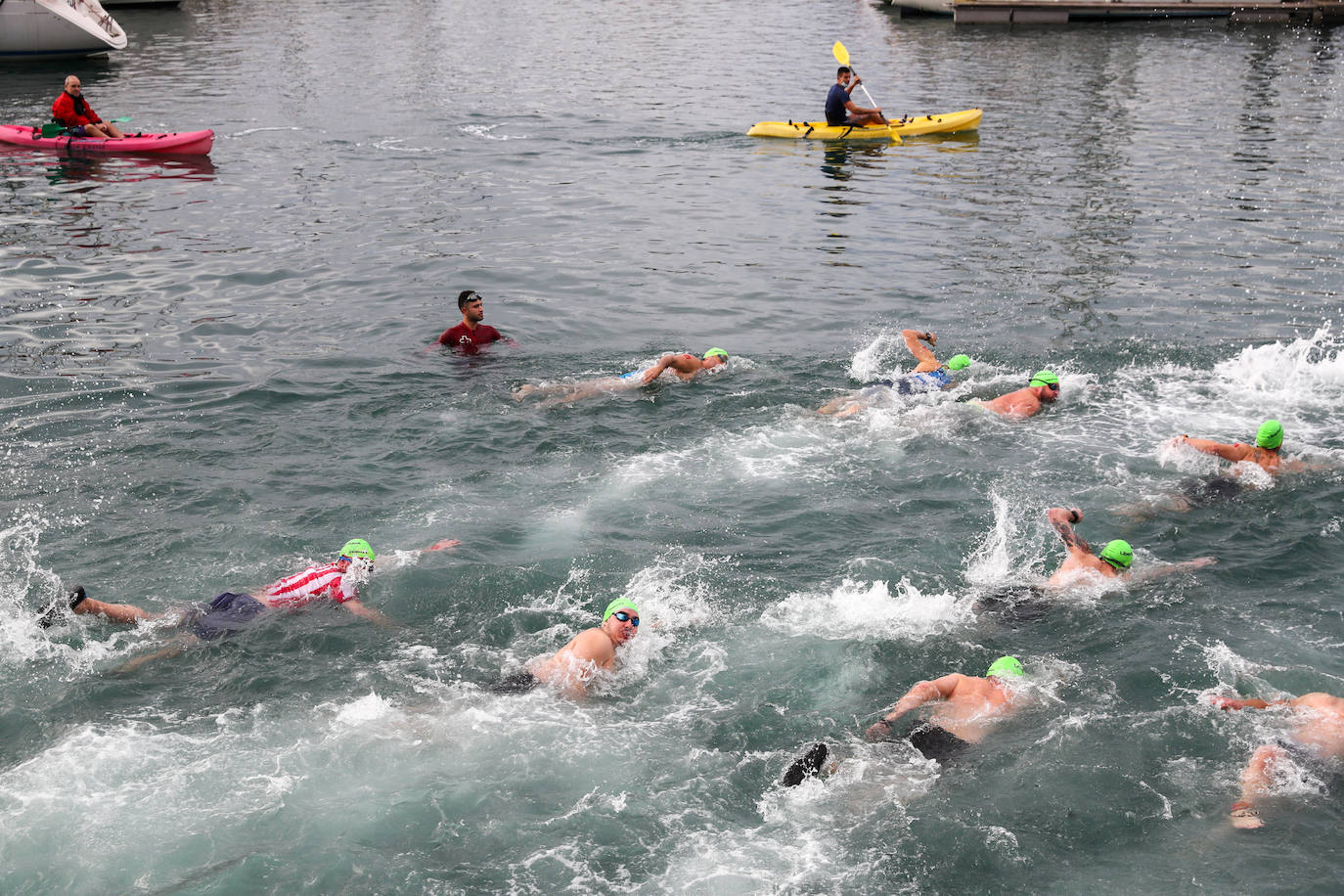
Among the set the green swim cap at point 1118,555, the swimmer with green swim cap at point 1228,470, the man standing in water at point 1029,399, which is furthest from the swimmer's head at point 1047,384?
the green swim cap at point 1118,555

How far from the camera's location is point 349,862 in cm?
770

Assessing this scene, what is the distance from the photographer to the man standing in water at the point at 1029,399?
14.6m

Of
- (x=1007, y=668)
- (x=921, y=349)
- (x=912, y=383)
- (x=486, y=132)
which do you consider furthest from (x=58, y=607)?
(x=486, y=132)

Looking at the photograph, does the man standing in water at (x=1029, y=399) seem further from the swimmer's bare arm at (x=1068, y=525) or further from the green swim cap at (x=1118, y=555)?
the green swim cap at (x=1118, y=555)

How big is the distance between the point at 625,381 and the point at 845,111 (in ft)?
60.1

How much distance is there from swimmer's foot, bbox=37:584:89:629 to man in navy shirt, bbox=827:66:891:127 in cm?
2542

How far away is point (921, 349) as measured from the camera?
52.4ft

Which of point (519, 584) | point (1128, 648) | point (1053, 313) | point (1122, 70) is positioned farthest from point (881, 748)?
point (1122, 70)

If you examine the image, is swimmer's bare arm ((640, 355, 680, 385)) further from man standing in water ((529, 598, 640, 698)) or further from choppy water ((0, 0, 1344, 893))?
man standing in water ((529, 598, 640, 698))

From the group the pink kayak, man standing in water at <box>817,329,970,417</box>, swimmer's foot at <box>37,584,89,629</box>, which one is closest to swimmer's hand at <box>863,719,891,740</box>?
man standing in water at <box>817,329,970,417</box>

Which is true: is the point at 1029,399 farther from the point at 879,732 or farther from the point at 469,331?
the point at 469,331

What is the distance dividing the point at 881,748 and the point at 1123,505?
5.34 metres

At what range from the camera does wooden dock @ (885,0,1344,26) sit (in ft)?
159

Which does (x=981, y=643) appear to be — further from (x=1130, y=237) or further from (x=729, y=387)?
(x=1130, y=237)
